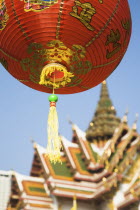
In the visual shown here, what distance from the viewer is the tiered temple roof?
15602 millimetres

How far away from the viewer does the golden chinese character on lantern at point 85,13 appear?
10.0ft

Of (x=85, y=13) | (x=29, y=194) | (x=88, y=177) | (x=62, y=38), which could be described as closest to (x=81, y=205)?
(x=88, y=177)

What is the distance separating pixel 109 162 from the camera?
649 inches

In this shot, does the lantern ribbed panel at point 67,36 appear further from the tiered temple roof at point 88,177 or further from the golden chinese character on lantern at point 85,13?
the tiered temple roof at point 88,177

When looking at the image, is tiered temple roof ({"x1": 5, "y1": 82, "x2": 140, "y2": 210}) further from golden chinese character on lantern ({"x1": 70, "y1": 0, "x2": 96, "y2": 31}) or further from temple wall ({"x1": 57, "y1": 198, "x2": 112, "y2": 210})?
golden chinese character on lantern ({"x1": 70, "y1": 0, "x2": 96, "y2": 31})

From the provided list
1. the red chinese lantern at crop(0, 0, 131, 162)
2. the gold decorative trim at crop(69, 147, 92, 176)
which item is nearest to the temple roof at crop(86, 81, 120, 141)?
the gold decorative trim at crop(69, 147, 92, 176)

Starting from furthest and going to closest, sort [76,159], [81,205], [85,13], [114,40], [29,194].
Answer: [76,159] → [29,194] → [81,205] → [114,40] → [85,13]

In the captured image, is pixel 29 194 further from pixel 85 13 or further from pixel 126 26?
pixel 85 13

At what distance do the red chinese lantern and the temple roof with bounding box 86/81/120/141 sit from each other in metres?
15.0

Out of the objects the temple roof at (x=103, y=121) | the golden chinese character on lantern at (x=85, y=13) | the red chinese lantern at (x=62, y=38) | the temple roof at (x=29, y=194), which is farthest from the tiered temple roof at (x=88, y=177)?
the golden chinese character on lantern at (x=85, y=13)

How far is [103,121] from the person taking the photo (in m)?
19.8

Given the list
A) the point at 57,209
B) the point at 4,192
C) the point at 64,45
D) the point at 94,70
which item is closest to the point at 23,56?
the point at 64,45

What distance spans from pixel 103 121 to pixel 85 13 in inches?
661

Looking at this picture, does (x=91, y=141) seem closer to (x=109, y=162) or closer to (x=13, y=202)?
(x=109, y=162)
